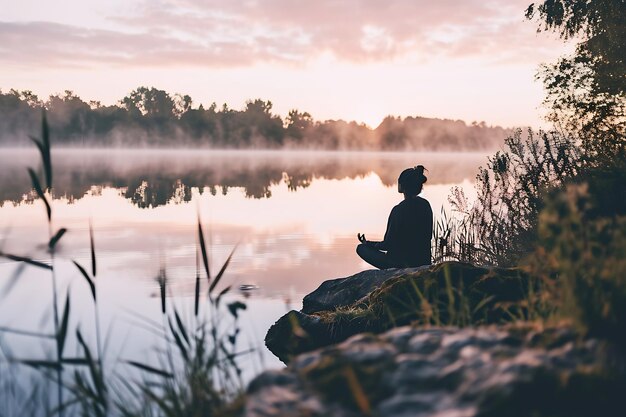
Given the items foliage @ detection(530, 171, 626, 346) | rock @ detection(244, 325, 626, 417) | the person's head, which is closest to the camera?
rock @ detection(244, 325, 626, 417)

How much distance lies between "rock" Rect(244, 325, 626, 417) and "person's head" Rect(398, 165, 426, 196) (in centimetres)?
616

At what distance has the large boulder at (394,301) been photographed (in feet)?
18.2

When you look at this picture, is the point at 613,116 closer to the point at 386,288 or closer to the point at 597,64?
the point at 597,64

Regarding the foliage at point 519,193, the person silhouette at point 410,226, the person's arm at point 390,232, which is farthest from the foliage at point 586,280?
the foliage at point 519,193

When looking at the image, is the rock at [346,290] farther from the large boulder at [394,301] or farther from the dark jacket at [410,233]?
the dark jacket at [410,233]

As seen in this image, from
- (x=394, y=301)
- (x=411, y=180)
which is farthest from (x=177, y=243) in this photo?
(x=394, y=301)

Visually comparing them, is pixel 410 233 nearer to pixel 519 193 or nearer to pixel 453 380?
pixel 519 193

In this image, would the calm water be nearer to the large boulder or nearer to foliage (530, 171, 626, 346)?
the large boulder

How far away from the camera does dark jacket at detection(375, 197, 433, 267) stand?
8914 mm

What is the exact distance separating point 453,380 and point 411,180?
6572 millimetres

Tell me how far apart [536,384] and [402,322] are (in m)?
4.21

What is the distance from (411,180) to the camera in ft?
29.0

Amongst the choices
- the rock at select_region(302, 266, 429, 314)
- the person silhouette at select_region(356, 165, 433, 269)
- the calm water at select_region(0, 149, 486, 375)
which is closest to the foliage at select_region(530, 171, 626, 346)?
the calm water at select_region(0, 149, 486, 375)

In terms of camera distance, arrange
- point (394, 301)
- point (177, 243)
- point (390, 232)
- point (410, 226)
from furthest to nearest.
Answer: point (177, 243)
point (390, 232)
point (410, 226)
point (394, 301)
